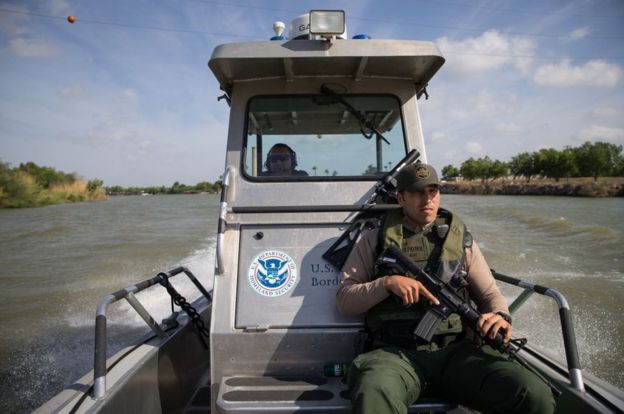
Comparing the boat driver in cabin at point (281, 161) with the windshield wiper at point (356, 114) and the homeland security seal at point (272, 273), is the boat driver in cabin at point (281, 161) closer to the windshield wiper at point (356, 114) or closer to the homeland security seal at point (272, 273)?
the windshield wiper at point (356, 114)

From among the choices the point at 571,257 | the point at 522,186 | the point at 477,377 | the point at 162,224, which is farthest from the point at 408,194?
the point at 522,186

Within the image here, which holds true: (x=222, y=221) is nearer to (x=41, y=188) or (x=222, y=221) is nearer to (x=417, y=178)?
(x=417, y=178)

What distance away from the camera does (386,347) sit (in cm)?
223

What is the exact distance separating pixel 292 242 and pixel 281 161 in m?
0.69

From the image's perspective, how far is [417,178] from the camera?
230 centimetres

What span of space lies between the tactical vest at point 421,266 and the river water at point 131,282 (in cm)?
362

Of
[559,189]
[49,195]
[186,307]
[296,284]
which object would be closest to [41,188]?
[49,195]

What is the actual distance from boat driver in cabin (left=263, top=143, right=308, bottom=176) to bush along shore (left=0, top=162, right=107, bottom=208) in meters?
35.7

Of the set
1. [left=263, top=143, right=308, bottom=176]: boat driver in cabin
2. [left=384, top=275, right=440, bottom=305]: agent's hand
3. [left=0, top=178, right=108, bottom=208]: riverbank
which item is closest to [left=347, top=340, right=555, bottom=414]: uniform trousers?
[left=384, top=275, right=440, bottom=305]: agent's hand

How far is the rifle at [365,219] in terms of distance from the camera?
283cm

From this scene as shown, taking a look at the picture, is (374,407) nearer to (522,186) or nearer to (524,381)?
(524,381)

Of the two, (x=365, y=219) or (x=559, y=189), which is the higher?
(x=365, y=219)

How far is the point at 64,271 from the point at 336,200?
8.97 metres

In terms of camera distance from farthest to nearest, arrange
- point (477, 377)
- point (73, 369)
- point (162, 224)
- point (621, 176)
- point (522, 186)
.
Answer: point (621, 176), point (522, 186), point (162, 224), point (73, 369), point (477, 377)
